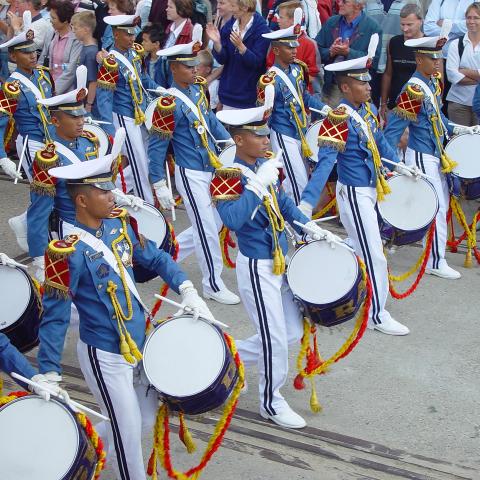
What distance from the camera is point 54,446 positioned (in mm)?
3953

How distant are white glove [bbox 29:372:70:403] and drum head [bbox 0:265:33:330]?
34.4 inches

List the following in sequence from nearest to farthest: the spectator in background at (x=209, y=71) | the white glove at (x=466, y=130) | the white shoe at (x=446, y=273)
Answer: the white glove at (x=466, y=130), the white shoe at (x=446, y=273), the spectator in background at (x=209, y=71)

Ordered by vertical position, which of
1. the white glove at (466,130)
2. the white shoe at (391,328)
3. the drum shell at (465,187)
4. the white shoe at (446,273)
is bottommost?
the white shoe at (446,273)

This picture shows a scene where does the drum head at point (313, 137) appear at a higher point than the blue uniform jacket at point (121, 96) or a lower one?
lower

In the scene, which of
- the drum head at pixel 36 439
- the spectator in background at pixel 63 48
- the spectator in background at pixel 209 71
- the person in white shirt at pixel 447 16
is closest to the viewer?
the drum head at pixel 36 439

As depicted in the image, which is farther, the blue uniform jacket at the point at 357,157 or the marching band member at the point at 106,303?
the blue uniform jacket at the point at 357,157

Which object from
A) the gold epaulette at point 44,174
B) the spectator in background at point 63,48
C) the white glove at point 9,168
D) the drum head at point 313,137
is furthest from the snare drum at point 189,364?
the spectator in background at point 63,48

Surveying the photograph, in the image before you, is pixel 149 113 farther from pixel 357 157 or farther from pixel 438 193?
pixel 438 193

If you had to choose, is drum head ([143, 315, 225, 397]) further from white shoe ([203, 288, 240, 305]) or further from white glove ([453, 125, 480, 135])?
white glove ([453, 125, 480, 135])

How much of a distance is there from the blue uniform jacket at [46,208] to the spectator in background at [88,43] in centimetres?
367

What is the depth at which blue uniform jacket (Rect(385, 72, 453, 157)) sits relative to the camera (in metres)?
7.47

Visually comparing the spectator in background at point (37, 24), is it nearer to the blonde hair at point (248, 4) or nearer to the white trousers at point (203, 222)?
the blonde hair at point (248, 4)

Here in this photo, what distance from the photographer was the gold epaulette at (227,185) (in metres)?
5.25

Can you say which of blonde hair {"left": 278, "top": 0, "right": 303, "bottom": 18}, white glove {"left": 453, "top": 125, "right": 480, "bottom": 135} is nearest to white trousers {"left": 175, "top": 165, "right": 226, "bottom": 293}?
white glove {"left": 453, "top": 125, "right": 480, "bottom": 135}
